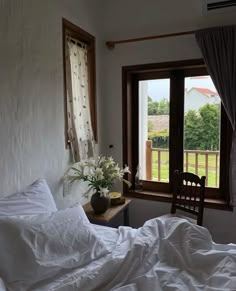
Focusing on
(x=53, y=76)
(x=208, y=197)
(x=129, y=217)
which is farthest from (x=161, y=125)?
(x=53, y=76)

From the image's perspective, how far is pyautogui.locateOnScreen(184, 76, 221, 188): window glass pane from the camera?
2730 mm

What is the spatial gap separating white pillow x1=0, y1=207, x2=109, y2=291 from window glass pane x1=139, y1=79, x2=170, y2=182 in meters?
1.60

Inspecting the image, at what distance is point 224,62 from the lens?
93.9 inches

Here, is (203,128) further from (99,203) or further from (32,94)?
(32,94)

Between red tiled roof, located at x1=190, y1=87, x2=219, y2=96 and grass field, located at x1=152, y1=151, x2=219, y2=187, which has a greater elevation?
red tiled roof, located at x1=190, y1=87, x2=219, y2=96

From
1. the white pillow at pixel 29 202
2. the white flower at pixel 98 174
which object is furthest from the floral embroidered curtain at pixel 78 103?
the white pillow at pixel 29 202

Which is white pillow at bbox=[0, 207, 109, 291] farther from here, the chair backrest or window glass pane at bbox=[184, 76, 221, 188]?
window glass pane at bbox=[184, 76, 221, 188]

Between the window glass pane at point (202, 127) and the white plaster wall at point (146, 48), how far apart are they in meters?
0.34

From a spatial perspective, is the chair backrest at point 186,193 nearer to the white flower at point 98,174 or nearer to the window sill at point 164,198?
the window sill at point 164,198

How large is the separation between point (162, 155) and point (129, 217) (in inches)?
31.2

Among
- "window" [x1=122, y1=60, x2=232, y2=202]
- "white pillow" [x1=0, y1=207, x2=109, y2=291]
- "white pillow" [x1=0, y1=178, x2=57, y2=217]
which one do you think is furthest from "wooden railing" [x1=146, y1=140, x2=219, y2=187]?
"white pillow" [x1=0, y1=207, x2=109, y2=291]

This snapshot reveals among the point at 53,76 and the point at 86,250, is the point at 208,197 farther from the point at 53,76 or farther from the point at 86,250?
the point at 53,76

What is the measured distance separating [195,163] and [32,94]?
1820 mm

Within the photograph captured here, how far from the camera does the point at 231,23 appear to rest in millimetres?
2420
